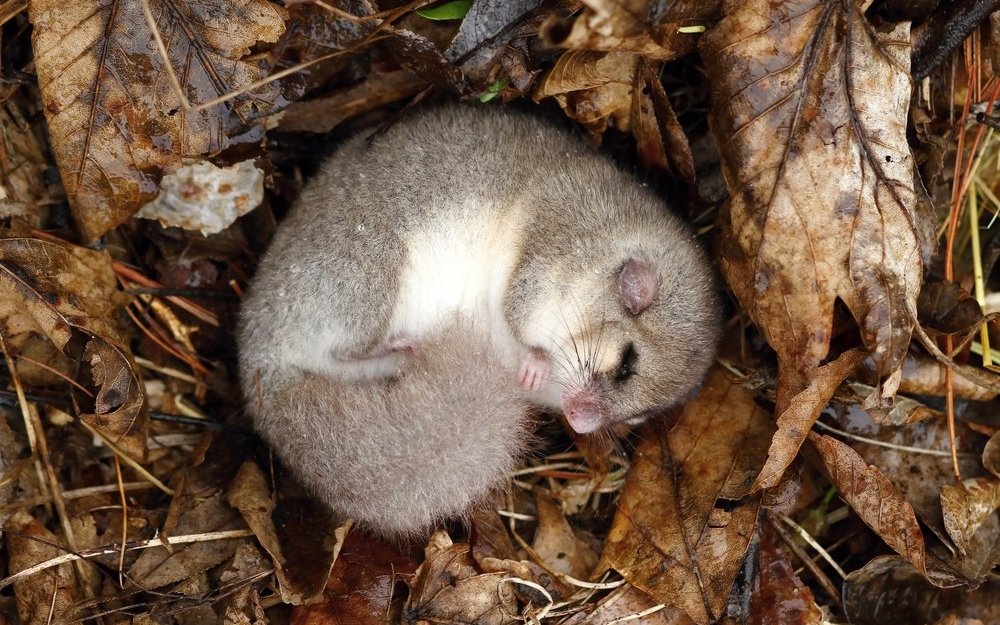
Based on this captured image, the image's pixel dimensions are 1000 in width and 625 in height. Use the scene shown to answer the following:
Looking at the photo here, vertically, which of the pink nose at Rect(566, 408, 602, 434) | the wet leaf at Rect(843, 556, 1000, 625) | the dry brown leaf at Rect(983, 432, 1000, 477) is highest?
the pink nose at Rect(566, 408, 602, 434)

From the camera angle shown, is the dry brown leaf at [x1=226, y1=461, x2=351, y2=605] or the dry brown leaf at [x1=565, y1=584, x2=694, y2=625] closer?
the dry brown leaf at [x1=226, y1=461, x2=351, y2=605]

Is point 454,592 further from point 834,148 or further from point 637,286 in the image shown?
point 834,148

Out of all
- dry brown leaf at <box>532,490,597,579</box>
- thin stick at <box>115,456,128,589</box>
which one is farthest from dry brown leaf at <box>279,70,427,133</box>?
dry brown leaf at <box>532,490,597,579</box>

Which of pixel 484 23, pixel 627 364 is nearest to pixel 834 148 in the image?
pixel 627 364

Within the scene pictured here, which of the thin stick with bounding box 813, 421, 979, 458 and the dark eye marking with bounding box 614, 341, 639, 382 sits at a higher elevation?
the dark eye marking with bounding box 614, 341, 639, 382

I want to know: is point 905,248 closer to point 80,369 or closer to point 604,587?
point 604,587

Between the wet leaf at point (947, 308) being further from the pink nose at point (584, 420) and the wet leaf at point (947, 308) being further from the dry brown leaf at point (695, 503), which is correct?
the pink nose at point (584, 420)

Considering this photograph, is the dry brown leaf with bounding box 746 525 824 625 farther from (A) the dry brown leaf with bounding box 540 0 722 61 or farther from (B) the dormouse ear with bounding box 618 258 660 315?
(A) the dry brown leaf with bounding box 540 0 722 61
